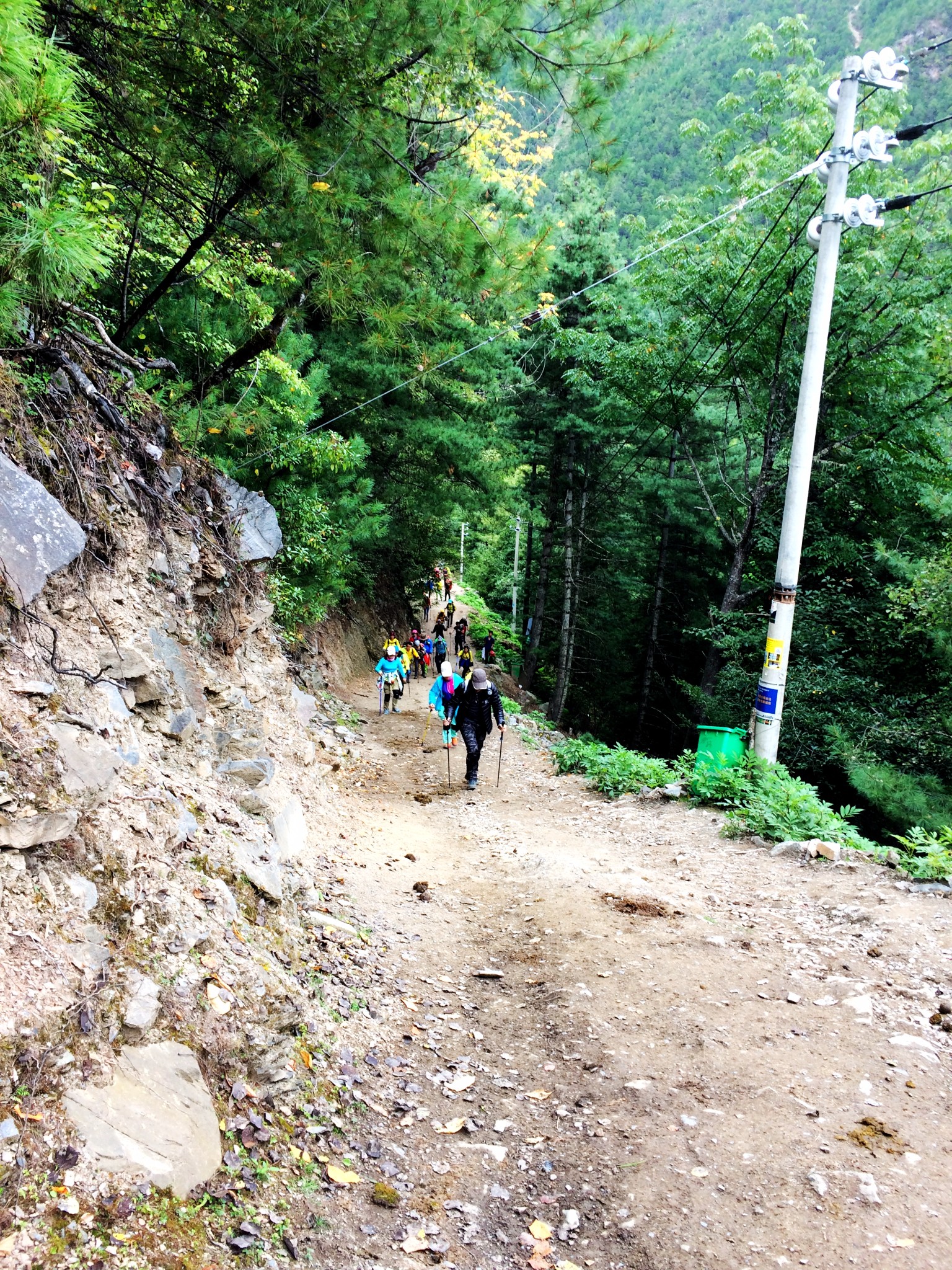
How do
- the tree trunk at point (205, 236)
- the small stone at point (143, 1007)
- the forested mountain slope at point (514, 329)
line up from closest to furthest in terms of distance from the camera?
1. the small stone at point (143, 1007)
2. the forested mountain slope at point (514, 329)
3. the tree trunk at point (205, 236)

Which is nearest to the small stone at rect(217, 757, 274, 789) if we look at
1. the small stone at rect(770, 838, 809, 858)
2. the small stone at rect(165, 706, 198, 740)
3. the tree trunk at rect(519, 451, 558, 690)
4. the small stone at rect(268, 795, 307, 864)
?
the small stone at rect(268, 795, 307, 864)

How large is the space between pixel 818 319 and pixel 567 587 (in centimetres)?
1202

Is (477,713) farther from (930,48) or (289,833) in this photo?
(930,48)

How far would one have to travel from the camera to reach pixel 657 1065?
4133mm

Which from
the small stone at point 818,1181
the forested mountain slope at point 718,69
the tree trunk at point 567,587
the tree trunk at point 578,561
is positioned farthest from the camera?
the forested mountain slope at point 718,69

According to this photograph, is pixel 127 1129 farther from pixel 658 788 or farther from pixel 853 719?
pixel 853 719

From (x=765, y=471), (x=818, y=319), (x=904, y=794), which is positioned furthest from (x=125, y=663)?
(x=765, y=471)

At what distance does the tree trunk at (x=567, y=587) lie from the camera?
66.5 ft

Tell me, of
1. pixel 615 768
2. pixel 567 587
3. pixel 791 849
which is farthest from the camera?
pixel 567 587

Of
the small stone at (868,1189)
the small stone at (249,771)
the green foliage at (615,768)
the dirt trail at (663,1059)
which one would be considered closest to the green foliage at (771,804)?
the dirt trail at (663,1059)

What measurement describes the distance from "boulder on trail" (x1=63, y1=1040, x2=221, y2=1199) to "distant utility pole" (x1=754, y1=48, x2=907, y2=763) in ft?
25.1

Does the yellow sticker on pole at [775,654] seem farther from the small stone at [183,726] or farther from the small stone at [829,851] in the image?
the small stone at [183,726]

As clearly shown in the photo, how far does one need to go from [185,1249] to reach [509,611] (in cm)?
4094

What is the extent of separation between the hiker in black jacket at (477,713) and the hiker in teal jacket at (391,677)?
4.70m
